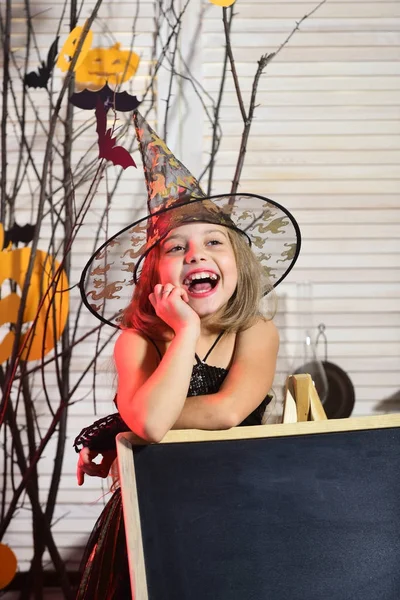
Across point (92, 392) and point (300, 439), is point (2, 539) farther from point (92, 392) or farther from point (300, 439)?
point (300, 439)

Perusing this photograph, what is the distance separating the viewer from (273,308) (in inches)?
62.9

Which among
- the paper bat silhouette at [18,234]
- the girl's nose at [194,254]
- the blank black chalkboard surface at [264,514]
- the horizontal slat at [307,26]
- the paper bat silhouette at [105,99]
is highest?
the horizontal slat at [307,26]

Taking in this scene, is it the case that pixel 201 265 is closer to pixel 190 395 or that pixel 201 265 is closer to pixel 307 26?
pixel 190 395

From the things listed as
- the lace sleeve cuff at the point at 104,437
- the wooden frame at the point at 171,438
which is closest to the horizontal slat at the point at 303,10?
the lace sleeve cuff at the point at 104,437

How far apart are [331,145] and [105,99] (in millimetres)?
824

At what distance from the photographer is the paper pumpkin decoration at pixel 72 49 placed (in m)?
2.31

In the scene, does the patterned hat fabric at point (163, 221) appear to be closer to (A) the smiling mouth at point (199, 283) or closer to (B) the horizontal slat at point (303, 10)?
(A) the smiling mouth at point (199, 283)

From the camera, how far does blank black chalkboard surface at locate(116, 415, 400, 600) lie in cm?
93

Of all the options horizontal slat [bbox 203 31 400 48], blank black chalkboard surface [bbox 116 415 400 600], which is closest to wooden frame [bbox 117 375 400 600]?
blank black chalkboard surface [bbox 116 415 400 600]

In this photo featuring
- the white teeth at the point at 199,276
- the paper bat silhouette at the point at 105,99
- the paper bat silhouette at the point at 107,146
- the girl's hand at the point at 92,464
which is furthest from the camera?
the paper bat silhouette at the point at 105,99

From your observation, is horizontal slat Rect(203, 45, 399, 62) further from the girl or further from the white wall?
the girl

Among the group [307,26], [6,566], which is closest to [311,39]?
[307,26]

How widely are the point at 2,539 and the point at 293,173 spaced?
1658mm

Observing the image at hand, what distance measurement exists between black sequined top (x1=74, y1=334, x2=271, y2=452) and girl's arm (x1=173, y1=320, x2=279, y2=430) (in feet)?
0.17
